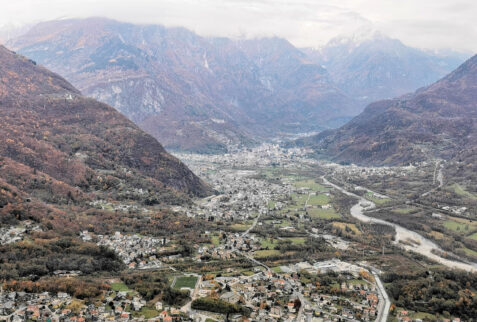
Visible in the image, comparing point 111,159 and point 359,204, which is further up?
point 111,159

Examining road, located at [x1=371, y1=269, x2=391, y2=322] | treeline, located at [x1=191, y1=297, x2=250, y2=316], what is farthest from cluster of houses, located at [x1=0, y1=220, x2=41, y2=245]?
road, located at [x1=371, y1=269, x2=391, y2=322]

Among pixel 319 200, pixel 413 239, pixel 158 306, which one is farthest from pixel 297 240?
pixel 319 200

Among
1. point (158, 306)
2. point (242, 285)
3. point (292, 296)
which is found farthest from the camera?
point (242, 285)

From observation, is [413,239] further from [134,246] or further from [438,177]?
[438,177]

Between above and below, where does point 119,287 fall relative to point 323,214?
above

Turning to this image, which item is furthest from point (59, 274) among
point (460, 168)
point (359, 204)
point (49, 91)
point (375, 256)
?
point (460, 168)

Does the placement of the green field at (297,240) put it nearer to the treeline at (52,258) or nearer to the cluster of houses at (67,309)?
the treeline at (52,258)

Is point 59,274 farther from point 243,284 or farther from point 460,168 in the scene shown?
point 460,168
